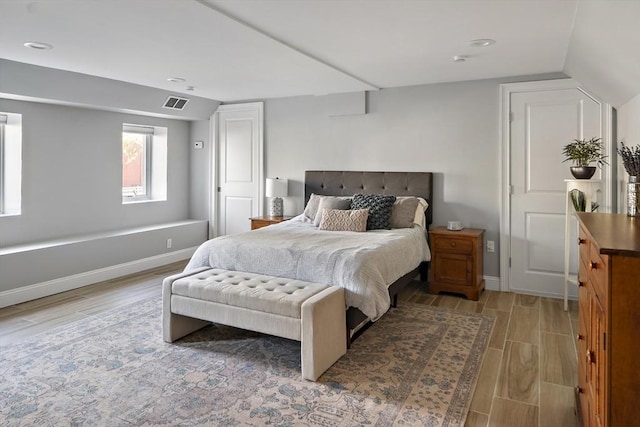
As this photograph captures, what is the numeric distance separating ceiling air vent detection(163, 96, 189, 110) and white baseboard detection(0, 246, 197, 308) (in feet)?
6.48

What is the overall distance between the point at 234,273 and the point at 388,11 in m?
2.17

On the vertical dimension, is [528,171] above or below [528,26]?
below

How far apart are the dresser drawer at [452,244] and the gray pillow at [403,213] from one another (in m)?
0.34

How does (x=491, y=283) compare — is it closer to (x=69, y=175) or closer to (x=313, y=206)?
(x=313, y=206)

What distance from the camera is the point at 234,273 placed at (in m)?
3.49

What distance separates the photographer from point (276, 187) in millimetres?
5730

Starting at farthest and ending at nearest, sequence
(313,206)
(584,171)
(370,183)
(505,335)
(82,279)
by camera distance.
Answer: (370,183)
(313,206)
(82,279)
(584,171)
(505,335)

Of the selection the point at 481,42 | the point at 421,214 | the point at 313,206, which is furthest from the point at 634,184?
the point at 313,206

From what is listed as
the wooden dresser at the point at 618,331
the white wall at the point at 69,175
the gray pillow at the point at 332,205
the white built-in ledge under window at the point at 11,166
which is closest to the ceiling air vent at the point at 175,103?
the white wall at the point at 69,175

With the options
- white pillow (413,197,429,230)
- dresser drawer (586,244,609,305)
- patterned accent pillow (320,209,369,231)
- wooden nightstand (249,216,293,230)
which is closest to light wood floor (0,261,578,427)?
white pillow (413,197,429,230)

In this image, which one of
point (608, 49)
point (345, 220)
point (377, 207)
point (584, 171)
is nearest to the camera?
point (608, 49)

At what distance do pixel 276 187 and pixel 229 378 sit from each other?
3242 mm

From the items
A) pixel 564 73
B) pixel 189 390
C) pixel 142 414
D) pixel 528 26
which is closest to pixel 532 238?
pixel 564 73

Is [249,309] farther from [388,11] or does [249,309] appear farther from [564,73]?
[564,73]
